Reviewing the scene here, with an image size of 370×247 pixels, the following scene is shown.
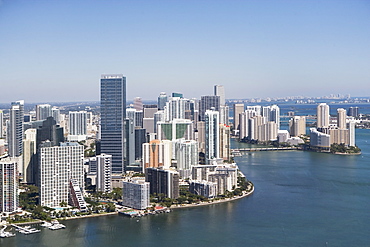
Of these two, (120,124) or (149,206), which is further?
(120,124)

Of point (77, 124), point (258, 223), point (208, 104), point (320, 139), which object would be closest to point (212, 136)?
point (320, 139)

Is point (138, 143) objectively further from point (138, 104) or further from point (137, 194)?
point (138, 104)

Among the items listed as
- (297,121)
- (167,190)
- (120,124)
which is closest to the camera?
(167,190)

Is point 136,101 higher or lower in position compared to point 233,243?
higher

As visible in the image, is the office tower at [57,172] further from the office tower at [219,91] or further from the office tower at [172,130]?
the office tower at [219,91]

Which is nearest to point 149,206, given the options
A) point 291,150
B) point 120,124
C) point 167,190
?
point 167,190

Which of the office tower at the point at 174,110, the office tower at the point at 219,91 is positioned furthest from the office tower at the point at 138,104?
the office tower at the point at 219,91

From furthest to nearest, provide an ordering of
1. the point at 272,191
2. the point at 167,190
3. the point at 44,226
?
the point at 272,191 < the point at 167,190 < the point at 44,226

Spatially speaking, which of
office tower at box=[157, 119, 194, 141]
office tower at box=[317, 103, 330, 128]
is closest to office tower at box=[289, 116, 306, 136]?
office tower at box=[317, 103, 330, 128]

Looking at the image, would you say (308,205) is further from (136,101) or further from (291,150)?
(136,101)
